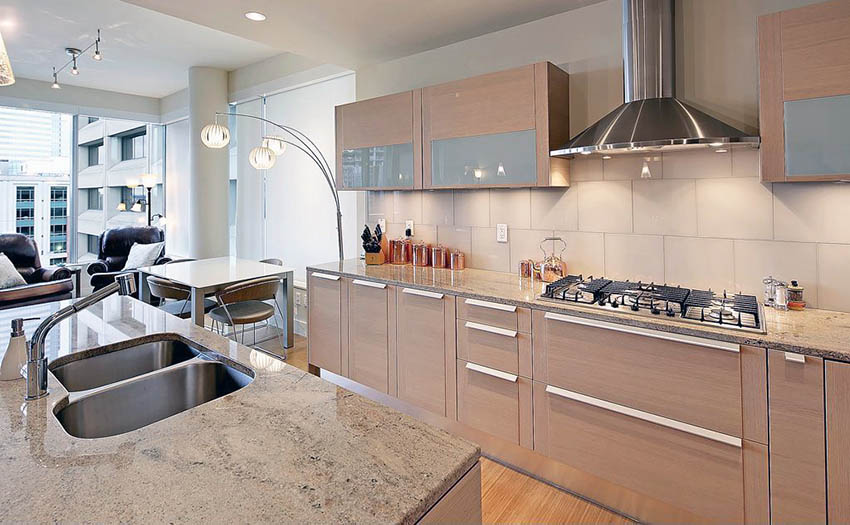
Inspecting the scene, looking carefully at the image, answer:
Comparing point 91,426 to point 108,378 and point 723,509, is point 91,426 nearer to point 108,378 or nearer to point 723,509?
point 108,378

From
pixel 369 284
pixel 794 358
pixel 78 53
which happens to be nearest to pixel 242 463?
pixel 794 358

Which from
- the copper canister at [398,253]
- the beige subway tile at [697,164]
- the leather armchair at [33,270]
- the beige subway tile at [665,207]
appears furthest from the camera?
the leather armchair at [33,270]

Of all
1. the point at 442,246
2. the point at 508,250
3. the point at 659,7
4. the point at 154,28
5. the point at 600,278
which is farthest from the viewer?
the point at 154,28

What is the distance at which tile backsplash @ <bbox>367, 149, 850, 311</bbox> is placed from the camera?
1.97 metres

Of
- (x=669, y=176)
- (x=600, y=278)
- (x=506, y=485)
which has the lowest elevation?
(x=506, y=485)

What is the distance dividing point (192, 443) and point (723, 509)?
1.83 metres

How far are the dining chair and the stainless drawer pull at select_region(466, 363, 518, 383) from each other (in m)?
1.92

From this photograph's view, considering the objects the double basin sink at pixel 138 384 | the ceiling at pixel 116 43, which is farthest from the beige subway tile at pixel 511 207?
the ceiling at pixel 116 43

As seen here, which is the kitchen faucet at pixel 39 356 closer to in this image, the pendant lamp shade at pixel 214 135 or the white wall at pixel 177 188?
the pendant lamp shade at pixel 214 135

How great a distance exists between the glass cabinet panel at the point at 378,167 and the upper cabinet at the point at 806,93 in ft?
6.20

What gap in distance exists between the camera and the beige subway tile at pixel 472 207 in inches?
119

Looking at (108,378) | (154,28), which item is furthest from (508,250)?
(154,28)

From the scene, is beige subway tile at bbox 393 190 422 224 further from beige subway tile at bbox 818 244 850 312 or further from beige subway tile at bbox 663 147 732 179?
beige subway tile at bbox 818 244 850 312

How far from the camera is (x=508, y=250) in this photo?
2.94 meters
